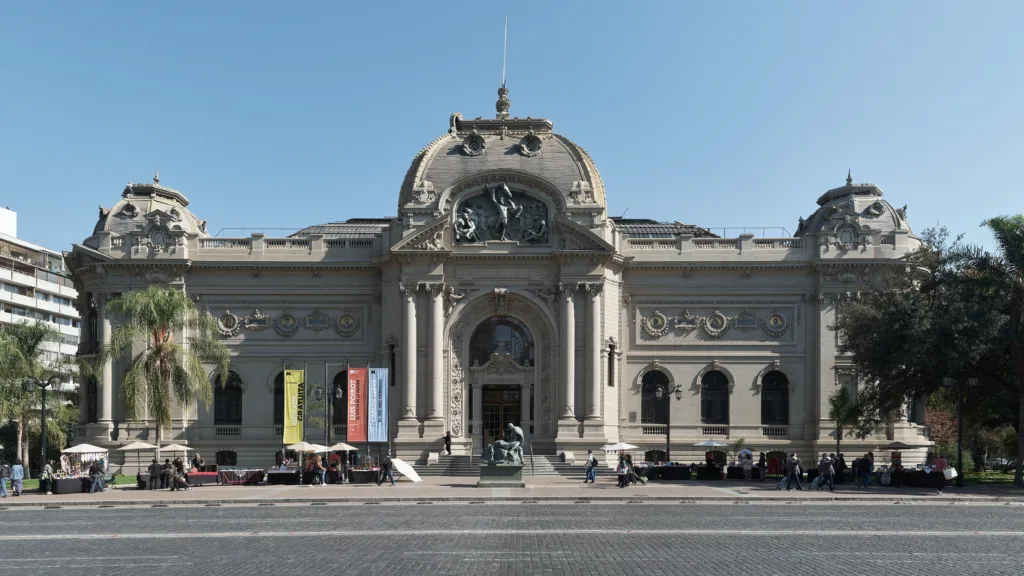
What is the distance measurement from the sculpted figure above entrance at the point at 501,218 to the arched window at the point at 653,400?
10.7m

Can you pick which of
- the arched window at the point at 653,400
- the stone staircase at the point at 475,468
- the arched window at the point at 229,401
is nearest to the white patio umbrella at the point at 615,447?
the stone staircase at the point at 475,468

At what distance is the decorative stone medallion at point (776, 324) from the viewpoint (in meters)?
63.2

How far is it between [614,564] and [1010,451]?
55.6 m

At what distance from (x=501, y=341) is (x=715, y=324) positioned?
12.6 metres

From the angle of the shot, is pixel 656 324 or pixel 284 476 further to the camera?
pixel 656 324

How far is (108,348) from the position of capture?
5309 centimetres

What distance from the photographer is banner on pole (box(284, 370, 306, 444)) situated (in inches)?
2140

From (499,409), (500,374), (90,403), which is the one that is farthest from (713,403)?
(90,403)

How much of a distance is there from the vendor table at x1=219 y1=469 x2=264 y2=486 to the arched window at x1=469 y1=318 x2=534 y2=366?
1526 cm

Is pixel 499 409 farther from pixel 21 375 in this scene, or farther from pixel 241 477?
pixel 21 375

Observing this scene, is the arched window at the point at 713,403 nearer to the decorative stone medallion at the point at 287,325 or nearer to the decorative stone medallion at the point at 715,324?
the decorative stone medallion at the point at 715,324

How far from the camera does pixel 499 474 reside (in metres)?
46.5

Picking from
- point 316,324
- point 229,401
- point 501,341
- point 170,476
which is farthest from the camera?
point 229,401

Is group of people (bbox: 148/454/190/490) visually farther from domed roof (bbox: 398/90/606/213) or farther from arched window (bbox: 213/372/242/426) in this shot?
domed roof (bbox: 398/90/606/213)
